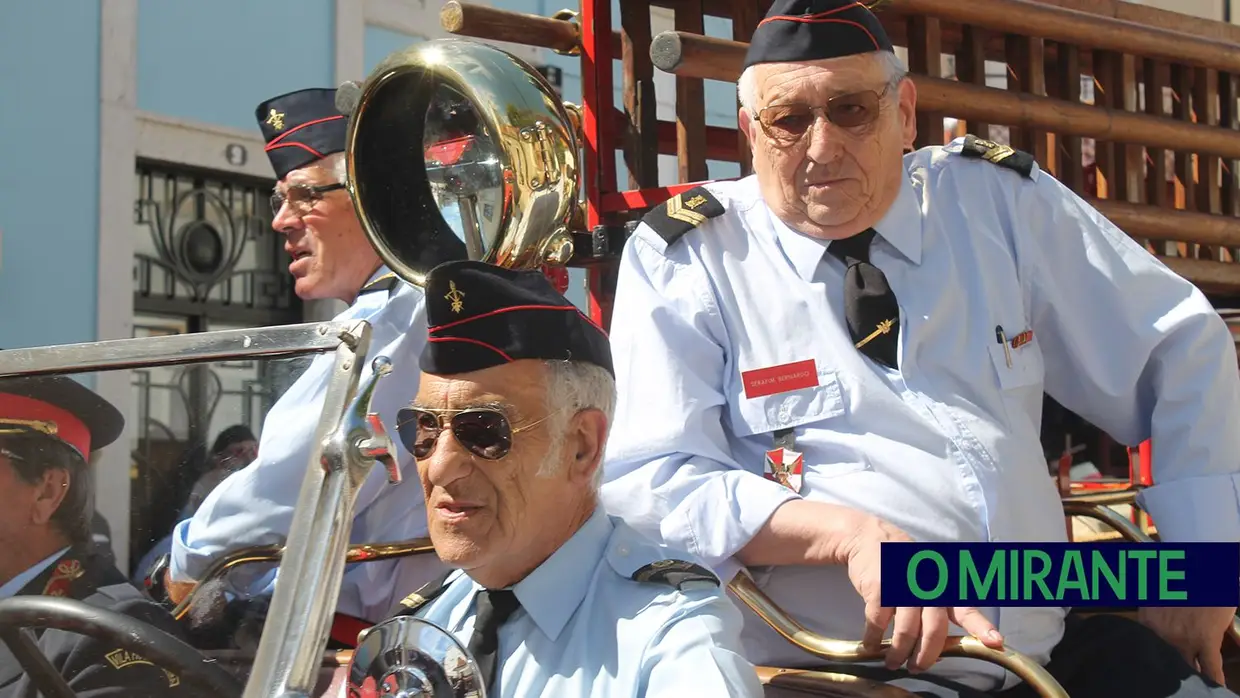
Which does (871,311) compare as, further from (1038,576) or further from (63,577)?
(63,577)

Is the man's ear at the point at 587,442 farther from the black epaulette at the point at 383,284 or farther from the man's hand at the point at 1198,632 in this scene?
the man's hand at the point at 1198,632

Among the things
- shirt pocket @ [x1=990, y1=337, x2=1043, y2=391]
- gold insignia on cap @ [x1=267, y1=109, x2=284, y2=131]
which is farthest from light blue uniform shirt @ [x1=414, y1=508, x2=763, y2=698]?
gold insignia on cap @ [x1=267, y1=109, x2=284, y2=131]

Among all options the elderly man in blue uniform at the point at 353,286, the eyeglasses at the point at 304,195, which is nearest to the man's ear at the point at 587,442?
the elderly man in blue uniform at the point at 353,286

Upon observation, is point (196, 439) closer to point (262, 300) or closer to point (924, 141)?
point (924, 141)

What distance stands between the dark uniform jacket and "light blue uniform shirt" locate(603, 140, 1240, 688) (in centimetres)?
89

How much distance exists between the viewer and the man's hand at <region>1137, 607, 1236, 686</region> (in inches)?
89.0

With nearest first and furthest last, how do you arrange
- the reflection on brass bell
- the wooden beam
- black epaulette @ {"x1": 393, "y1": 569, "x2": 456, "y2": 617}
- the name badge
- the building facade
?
the reflection on brass bell, black epaulette @ {"x1": 393, "y1": 569, "x2": 456, "y2": 617}, the name badge, the wooden beam, the building facade

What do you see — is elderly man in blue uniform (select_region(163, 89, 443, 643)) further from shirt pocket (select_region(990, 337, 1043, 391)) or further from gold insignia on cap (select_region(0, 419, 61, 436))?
shirt pocket (select_region(990, 337, 1043, 391))

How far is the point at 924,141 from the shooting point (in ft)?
9.75

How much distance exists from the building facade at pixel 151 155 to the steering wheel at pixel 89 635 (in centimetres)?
606

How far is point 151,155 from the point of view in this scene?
845 centimetres

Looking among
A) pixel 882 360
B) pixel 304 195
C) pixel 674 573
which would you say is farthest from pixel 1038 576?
pixel 304 195

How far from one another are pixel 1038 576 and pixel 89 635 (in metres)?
1.26

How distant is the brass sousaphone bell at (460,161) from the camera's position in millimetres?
2137
